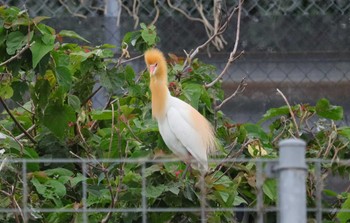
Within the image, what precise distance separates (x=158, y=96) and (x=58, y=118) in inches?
15.9

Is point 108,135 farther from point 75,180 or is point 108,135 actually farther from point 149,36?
point 149,36

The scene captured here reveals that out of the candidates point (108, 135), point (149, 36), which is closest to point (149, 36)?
point (149, 36)

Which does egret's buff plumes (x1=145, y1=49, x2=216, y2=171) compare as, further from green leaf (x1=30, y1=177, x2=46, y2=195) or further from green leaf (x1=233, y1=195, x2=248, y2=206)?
green leaf (x1=30, y1=177, x2=46, y2=195)

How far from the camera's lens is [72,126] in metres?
4.66

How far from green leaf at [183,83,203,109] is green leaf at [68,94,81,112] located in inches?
17.6

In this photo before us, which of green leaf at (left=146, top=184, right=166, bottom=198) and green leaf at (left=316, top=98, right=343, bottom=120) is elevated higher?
green leaf at (left=316, top=98, right=343, bottom=120)

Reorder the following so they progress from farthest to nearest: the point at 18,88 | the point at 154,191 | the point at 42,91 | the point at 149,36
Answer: the point at 149,36
the point at 18,88
the point at 42,91
the point at 154,191

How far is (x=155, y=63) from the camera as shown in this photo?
469 centimetres

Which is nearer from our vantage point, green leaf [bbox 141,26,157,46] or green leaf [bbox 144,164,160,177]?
green leaf [bbox 144,164,160,177]

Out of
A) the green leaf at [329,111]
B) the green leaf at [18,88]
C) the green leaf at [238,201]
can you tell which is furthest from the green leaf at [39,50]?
the green leaf at [329,111]

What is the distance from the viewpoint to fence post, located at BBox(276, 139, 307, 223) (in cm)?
276

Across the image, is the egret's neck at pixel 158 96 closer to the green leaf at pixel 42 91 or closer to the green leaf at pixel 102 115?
the green leaf at pixel 102 115

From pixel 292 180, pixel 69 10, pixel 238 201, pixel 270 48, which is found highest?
pixel 69 10

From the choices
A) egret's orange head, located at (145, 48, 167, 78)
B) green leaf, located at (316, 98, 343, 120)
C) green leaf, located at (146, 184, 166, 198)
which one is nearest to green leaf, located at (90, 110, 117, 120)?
egret's orange head, located at (145, 48, 167, 78)
